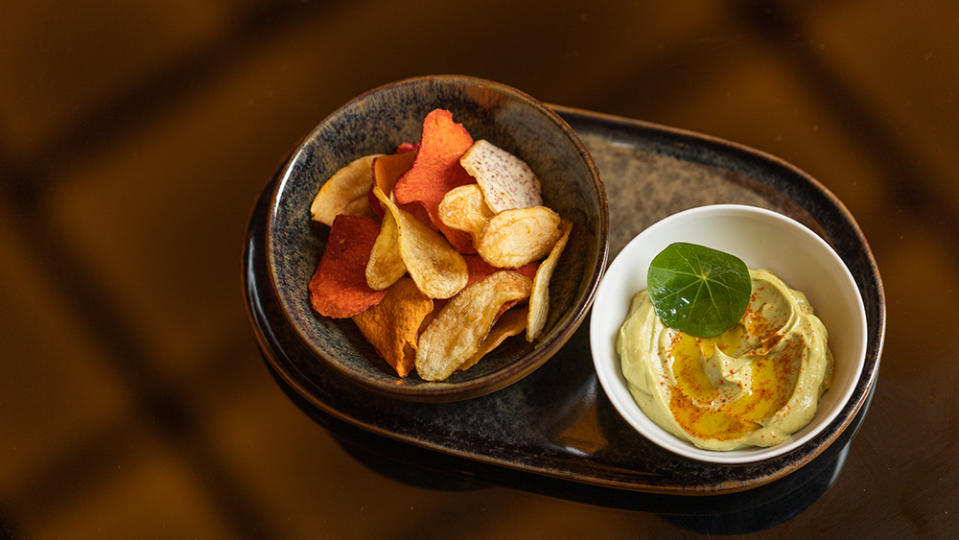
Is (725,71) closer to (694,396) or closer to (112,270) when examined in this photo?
(694,396)

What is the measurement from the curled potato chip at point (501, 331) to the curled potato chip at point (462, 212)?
13 cm

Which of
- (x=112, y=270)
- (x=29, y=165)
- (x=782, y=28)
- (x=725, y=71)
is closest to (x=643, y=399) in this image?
(x=725, y=71)

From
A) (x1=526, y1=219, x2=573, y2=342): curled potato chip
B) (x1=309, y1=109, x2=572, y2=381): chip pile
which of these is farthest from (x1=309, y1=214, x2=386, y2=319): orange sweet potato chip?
(x1=526, y1=219, x2=573, y2=342): curled potato chip

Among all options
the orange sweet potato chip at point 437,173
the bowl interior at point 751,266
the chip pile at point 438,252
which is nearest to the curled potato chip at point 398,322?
the chip pile at point 438,252

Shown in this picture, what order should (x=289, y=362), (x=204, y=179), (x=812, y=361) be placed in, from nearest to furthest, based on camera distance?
(x=812, y=361), (x=289, y=362), (x=204, y=179)

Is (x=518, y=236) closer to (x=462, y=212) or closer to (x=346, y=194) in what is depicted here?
(x=462, y=212)

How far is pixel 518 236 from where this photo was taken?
1.06 m

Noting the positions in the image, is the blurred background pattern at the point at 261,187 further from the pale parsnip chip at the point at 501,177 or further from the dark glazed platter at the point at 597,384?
the pale parsnip chip at the point at 501,177

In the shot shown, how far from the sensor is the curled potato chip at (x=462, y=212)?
1.07 metres

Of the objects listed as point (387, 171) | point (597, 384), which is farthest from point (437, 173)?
point (597, 384)

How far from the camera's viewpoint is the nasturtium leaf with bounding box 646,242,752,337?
1.06m

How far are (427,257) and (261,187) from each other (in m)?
0.50

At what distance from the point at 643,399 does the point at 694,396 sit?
0.24ft

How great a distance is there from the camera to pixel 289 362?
121 centimetres
